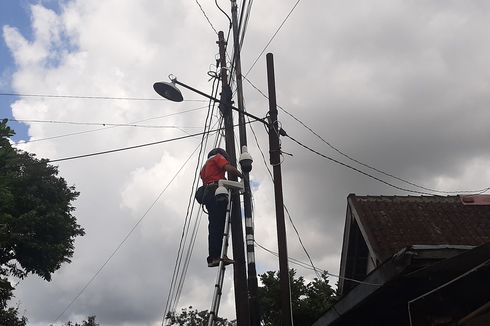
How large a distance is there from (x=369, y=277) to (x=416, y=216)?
4.92 metres

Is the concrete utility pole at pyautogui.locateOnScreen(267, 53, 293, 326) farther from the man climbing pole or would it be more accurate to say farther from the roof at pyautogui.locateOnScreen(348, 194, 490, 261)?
the roof at pyautogui.locateOnScreen(348, 194, 490, 261)

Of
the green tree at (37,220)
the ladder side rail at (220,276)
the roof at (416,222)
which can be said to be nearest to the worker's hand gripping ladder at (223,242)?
the ladder side rail at (220,276)

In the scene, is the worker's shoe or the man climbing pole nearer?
the worker's shoe

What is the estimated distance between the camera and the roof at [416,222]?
8.80 m

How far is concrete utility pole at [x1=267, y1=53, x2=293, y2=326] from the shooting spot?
6066 millimetres

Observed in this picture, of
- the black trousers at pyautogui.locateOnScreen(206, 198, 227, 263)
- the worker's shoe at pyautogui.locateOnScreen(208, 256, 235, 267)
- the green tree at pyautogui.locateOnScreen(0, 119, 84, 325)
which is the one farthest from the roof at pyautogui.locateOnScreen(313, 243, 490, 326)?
the green tree at pyautogui.locateOnScreen(0, 119, 84, 325)

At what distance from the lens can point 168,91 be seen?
282 inches

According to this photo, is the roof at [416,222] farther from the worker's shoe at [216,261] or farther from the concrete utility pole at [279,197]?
the worker's shoe at [216,261]

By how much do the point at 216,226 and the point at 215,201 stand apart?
350mm

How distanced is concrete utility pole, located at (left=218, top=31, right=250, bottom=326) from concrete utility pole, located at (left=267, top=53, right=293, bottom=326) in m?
0.48

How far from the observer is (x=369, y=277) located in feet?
17.9

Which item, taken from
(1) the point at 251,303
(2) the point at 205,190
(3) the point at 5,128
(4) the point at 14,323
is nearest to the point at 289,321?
(1) the point at 251,303

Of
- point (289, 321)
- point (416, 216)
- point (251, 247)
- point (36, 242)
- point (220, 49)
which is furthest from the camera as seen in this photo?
point (36, 242)

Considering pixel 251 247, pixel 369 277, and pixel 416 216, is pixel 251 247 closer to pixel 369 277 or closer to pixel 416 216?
pixel 369 277
